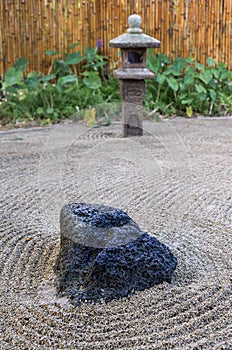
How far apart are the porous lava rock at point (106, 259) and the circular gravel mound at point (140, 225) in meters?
0.04

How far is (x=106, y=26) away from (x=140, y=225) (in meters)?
4.24

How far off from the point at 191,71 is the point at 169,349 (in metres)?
4.26

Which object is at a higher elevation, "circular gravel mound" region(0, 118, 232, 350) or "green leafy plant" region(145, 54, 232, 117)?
"green leafy plant" region(145, 54, 232, 117)

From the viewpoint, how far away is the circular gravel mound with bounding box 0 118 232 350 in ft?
4.56

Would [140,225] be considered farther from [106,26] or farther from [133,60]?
[106,26]

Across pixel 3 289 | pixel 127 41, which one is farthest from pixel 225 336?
pixel 127 41

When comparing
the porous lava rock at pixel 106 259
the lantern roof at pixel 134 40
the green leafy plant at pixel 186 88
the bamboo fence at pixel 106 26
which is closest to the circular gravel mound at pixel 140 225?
the porous lava rock at pixel 106 259

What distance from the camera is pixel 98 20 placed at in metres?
5.62

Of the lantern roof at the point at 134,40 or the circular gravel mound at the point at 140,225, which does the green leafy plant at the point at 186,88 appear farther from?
the circular gravel mound at the point at 140,225

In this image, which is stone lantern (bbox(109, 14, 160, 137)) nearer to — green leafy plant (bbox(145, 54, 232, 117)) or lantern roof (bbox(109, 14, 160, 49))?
lantern roof (bbox(109, 14, 160, 49))

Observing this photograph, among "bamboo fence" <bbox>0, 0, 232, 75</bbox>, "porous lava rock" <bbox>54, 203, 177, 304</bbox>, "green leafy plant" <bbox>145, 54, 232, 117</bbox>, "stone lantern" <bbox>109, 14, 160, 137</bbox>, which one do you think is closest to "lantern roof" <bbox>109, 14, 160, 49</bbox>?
"stone lantern" <bbox>109, 14, 160, 137</bbox>

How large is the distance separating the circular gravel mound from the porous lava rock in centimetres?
4

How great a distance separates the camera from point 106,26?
5.62m

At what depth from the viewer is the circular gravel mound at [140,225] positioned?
139cm
